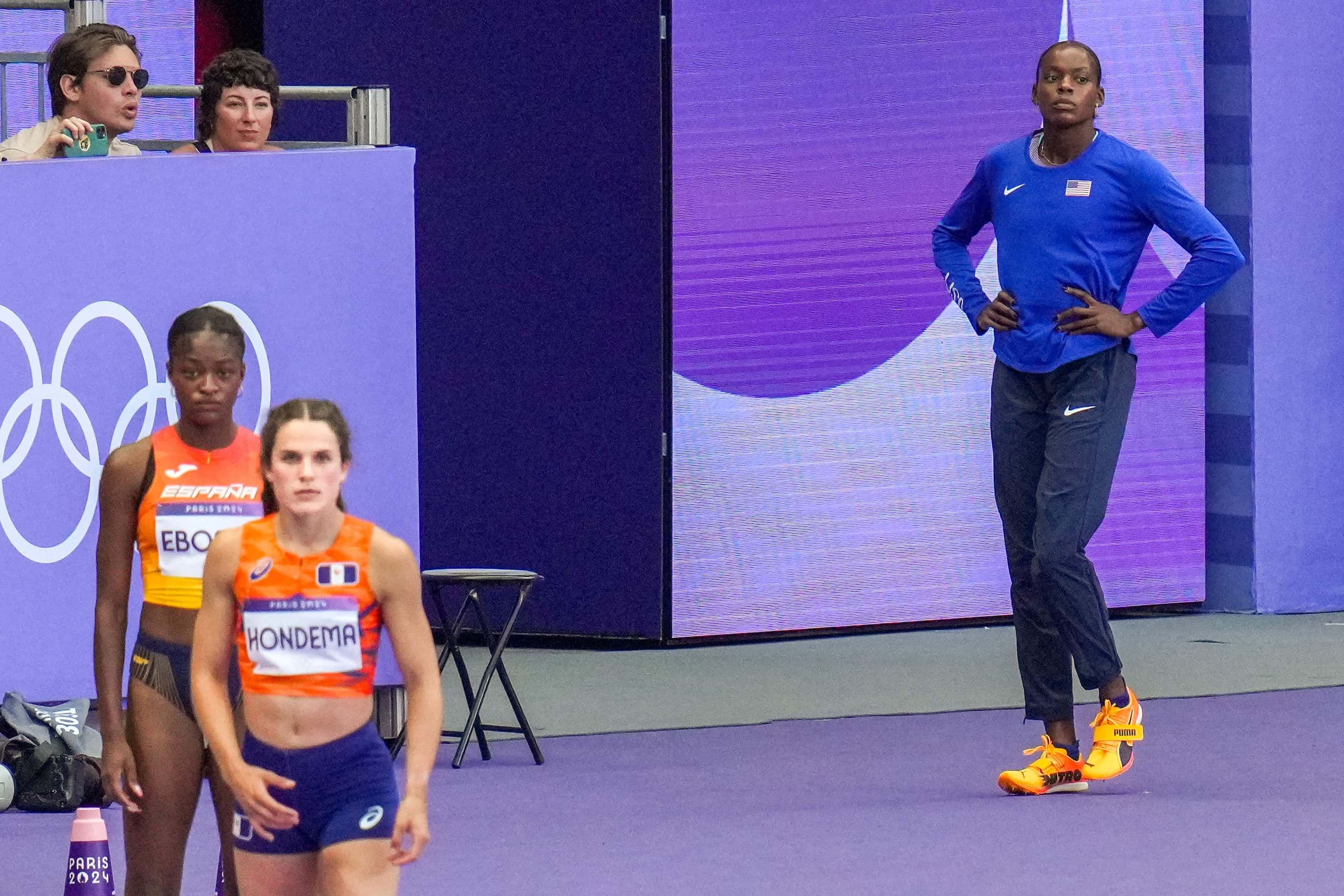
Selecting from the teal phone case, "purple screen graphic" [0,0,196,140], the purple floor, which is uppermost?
"purple screen graphic" [0,0,196,140]

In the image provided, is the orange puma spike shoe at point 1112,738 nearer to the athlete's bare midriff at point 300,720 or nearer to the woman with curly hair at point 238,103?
the woman with curly hair at point 238,103

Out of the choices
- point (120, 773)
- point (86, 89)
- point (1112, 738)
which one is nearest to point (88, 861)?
point (120, 773)

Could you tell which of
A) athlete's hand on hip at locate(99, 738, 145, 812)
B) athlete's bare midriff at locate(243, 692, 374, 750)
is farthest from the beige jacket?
athlete's bare midriff at locate(243, 692, 374, 750)

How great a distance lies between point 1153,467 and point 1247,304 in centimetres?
91

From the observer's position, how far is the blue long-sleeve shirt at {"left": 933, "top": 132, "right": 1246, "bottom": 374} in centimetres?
702

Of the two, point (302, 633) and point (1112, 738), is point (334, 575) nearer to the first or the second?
point (302, 633)

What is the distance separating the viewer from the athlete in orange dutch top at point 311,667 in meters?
4.14

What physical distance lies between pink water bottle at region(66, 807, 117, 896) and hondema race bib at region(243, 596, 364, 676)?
1.28 m

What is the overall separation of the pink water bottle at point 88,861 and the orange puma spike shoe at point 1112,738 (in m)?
3.18

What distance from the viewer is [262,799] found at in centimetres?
409

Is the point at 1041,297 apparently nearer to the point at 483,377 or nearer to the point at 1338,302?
the point at 483,377

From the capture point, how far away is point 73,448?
7238mm

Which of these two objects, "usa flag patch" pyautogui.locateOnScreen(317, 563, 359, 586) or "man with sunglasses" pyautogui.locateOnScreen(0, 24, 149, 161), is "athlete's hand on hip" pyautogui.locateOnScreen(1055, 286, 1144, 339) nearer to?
"man with sunglasses" pyautogui.locateOnScreen(0, 24, 149, 161)

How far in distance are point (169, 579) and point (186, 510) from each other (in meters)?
0.15
